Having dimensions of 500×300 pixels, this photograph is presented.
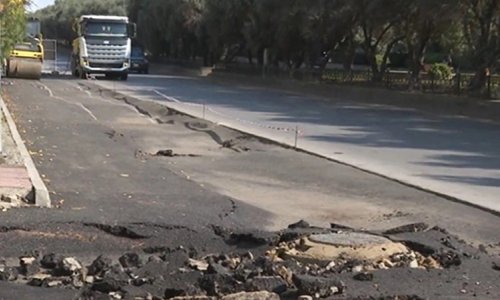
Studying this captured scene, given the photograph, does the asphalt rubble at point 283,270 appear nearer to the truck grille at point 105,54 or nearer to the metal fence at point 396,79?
the metal fence at point 396,79

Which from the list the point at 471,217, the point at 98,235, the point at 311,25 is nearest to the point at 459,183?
the point at 471,217

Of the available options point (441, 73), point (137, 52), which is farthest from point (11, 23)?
point (137, 52)

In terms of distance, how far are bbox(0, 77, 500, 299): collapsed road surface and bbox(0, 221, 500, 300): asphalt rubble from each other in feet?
0.05

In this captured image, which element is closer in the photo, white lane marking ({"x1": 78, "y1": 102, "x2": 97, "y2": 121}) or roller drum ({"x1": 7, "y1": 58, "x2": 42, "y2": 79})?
white lane marking ({"x1": 78, "y1": 102, "x2": 97, "y2": 121})

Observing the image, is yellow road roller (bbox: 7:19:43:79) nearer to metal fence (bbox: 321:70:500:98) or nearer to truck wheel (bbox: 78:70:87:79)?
truck wheel (bbox: 78:70:87:79)

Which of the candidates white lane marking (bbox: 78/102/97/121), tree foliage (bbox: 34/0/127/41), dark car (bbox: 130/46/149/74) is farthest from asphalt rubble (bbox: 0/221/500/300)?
tree foliage (bbox: 34/0/127/41)

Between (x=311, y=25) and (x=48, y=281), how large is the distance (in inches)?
1701

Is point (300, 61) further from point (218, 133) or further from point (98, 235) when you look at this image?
point (98, 235)

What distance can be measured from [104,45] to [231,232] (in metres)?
48.7

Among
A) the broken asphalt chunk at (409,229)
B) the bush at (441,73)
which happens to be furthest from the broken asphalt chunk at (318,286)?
the bush at (441,73)

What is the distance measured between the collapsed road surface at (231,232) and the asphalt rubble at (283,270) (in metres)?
0.02

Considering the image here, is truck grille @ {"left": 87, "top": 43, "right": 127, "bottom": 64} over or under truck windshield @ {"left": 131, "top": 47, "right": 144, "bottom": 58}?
over

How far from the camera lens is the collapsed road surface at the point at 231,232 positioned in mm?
7602

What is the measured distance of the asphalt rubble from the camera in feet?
24.2
